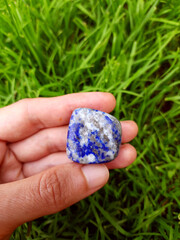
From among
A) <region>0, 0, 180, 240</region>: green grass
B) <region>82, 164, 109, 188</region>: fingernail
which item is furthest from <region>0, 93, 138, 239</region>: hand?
<region>0, 0, 180, 240</region>: green grass

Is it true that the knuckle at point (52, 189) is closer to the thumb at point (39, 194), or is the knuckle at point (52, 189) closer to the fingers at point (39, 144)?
the thumb at point (39, 194)

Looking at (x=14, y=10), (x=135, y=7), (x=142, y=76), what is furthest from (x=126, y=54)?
(x=14, y=10)

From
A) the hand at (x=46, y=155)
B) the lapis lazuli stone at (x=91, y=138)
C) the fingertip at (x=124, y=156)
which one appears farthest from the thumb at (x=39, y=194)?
the fingertip at (x=124, y=156)

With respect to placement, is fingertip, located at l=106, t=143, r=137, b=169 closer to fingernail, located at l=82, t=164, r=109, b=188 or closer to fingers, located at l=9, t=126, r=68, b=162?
fingernail, located at l=82, t=164, r=109, b=188

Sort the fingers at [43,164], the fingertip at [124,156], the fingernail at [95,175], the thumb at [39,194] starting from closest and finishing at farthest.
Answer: the thumb at [39,194] < the fingernail at [95,175] < the fingertip at [124,156] < the fingers at [43,164]

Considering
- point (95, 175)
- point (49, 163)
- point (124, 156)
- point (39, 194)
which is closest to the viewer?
point (39, 194)

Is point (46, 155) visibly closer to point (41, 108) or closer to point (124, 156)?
point (41, 108)

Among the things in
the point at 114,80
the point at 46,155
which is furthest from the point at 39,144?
the point at 114,80
